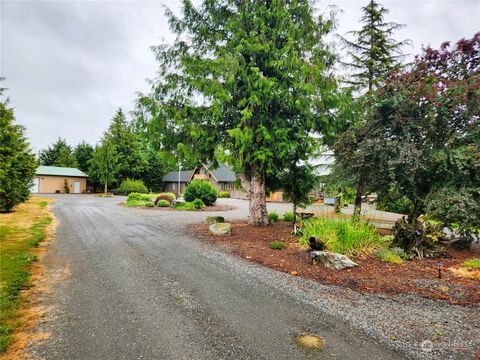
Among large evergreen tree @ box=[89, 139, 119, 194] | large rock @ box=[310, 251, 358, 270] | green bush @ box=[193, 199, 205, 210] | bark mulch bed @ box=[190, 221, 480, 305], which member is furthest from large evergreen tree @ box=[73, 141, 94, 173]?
large rock @ box=[310, 251, 358, 270]

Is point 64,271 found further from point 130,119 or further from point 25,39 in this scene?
point 25,39

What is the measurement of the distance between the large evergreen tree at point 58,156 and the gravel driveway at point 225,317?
170 feet

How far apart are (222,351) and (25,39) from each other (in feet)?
43.6

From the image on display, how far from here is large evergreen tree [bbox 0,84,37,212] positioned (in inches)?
481

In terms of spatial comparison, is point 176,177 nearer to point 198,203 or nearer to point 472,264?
point 198,203

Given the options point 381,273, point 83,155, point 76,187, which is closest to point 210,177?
point 76,187

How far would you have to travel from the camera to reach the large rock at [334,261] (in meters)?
5.43

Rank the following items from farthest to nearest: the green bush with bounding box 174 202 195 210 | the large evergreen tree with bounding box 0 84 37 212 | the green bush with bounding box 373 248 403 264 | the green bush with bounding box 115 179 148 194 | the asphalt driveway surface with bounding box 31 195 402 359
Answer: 1. the green bush with bounding box 115 179 148 194
2. the green bush with bounding box 174 202 195 210
3. the large evergreen tree with bounding box 0 84 37 212
4. the green bush with bounding box 373 248 403 264
5. the asphalt driveway surface with bounding box 31 195 402 359

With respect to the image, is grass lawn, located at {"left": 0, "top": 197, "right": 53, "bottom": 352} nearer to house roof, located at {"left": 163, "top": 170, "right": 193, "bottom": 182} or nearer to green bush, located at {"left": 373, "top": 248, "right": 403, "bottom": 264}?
green bush, located at {"left": 373, "top": 248, "right": 403, "bottom": 264}

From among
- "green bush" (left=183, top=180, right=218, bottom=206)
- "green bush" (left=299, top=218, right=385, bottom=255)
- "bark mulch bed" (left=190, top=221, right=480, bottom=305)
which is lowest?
"bark mulch bed" (left=190, top=221, right=480, bottom=305)

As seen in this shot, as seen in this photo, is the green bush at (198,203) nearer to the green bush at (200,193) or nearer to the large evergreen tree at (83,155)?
the green bush at (200,193)

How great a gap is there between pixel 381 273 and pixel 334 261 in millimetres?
910

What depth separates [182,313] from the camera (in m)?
3.46

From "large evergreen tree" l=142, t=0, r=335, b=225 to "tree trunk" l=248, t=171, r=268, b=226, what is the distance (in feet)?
0.59
